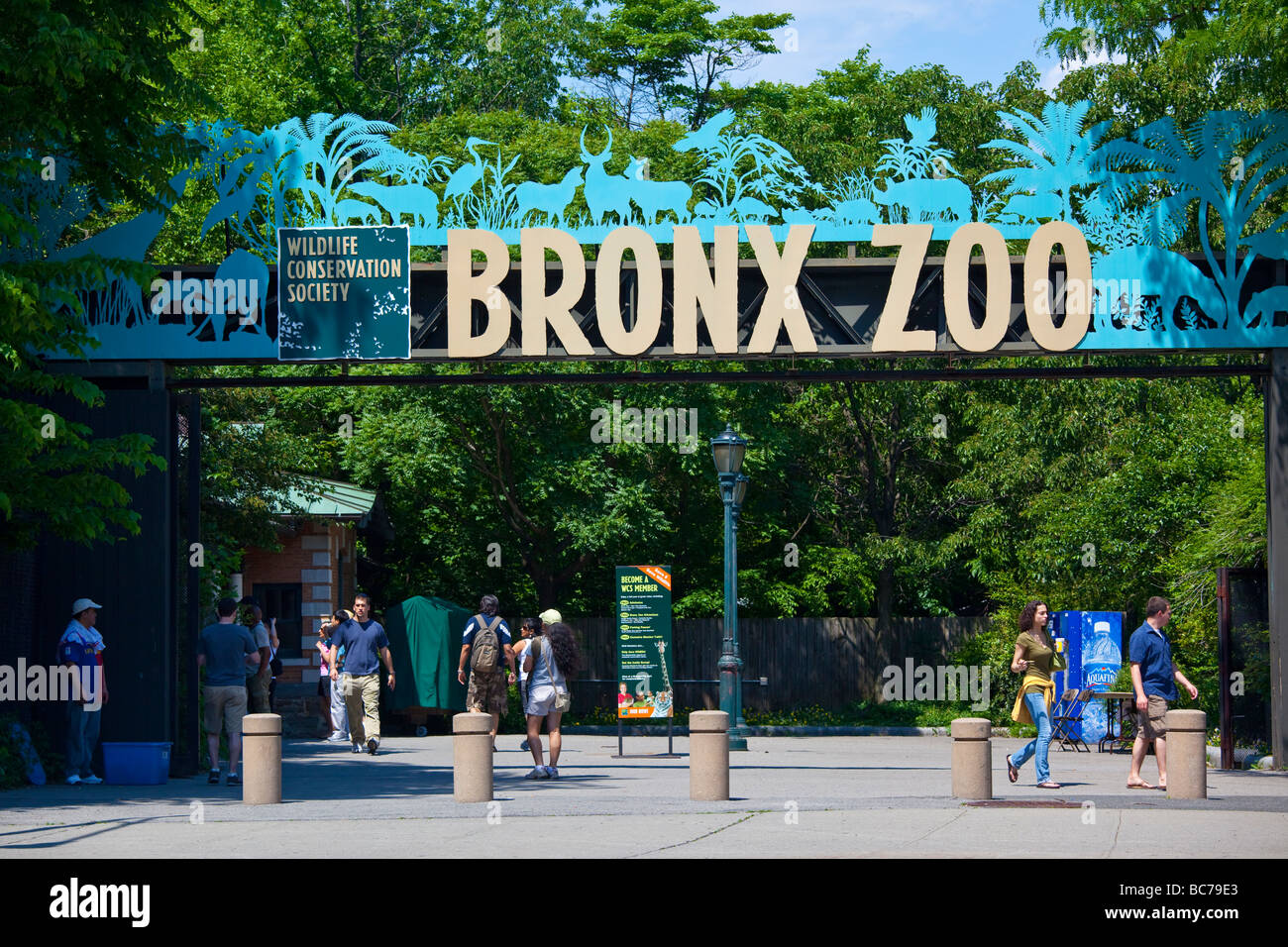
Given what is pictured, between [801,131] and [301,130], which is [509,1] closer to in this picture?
[801,131]

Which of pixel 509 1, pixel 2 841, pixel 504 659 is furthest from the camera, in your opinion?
pixel 509 1

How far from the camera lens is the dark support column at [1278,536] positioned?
17.6 metres

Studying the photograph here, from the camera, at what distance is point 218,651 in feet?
53.6

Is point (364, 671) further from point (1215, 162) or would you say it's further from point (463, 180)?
point (1215, 162)

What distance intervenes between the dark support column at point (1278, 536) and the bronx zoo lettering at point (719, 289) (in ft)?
7.76

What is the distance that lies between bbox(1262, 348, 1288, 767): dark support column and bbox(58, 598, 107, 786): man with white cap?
491 inches

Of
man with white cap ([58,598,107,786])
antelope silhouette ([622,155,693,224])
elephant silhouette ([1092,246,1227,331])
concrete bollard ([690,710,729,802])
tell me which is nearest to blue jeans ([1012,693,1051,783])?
concrete bollard ([690,710,729,802])

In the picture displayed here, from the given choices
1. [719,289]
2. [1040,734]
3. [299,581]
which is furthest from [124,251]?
[299,581]

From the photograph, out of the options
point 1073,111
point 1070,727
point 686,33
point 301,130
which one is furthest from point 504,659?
point 686,33

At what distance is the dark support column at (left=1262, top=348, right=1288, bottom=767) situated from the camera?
1761cm

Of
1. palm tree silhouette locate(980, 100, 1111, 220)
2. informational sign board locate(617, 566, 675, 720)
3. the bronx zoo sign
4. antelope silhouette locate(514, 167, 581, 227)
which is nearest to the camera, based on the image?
the bronx zoo sign

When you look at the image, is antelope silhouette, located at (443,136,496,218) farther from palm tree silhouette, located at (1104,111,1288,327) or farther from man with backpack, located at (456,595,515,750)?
palm tree silhouette, located at (1104,111,1288,327)

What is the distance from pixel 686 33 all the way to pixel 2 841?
3904 centimetres

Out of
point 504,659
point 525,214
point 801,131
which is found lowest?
point 504,659
